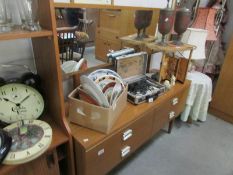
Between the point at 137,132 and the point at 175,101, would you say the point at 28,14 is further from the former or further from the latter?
the point at 175,101

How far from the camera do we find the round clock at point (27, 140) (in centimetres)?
76

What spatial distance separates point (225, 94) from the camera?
7.41 ft

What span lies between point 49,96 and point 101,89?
0.31m

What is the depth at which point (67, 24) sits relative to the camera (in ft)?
3.83

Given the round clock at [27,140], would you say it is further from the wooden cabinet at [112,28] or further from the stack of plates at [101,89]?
the wooden cabinet at [112,28]

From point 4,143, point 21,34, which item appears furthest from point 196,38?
point 4,143

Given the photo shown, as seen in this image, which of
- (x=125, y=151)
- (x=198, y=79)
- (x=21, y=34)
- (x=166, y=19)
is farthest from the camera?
(x=198, y=79)

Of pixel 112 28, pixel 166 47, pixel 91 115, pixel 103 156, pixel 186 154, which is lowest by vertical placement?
pixel 186 154

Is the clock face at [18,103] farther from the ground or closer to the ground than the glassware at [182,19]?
closer to the ground

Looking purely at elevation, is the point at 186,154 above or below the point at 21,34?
below

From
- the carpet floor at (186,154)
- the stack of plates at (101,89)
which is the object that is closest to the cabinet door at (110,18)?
the stack of plates at (101,89)

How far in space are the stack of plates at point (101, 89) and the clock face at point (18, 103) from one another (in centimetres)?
26

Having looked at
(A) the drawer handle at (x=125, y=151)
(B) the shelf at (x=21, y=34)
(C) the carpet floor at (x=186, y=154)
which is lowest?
(C) the carpet floor at (x=186, y=154)

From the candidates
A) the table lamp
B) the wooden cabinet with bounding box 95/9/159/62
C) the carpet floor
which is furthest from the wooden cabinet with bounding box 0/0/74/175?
the table lamp
